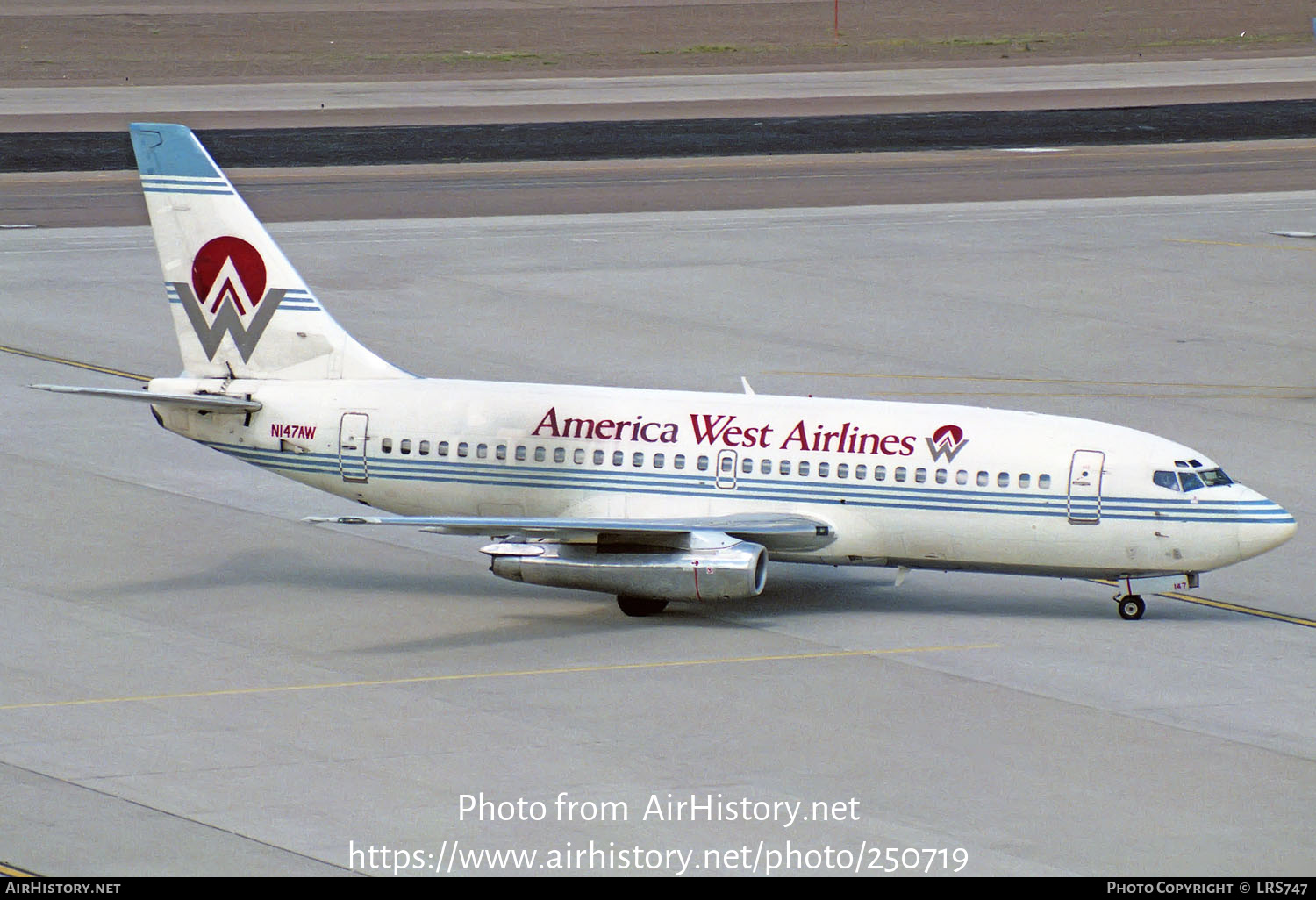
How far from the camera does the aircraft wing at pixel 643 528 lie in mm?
36250

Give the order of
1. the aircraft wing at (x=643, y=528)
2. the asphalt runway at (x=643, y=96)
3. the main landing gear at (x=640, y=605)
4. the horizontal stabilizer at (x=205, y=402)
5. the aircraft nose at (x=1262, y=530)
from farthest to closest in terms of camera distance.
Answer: the asphalt runway at (x=643, y=96) → the horizontal stabilizer at (x=205, y=402) → the main landing gear at (x=640, y=605) → the aircraft nose at (x=1262, y=530) → the aircraft wing at (x=643, y=528)

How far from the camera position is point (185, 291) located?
42.6m

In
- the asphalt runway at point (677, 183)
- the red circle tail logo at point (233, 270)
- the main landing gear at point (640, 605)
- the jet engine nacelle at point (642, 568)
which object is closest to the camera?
the jet engine nacelle at point (642, 568)

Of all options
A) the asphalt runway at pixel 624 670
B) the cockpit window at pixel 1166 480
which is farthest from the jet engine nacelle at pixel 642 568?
the cockpit window at pixel 1166 480

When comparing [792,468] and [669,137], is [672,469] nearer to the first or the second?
[792,468]

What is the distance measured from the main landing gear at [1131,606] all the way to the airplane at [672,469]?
0.07 m

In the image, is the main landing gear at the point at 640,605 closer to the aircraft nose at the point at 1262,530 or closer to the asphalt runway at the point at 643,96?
the aircraft nose at the point at 1262,530

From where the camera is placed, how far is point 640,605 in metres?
38.4

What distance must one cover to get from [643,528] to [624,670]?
2931mm

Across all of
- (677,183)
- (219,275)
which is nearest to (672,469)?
(219,275)

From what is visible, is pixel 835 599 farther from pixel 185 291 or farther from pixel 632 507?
pixel 185 291

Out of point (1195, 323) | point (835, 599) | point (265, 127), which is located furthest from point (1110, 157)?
point (835, 599)

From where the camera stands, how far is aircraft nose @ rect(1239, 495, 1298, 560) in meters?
37.0

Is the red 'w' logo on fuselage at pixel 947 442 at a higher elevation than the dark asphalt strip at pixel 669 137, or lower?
lower
